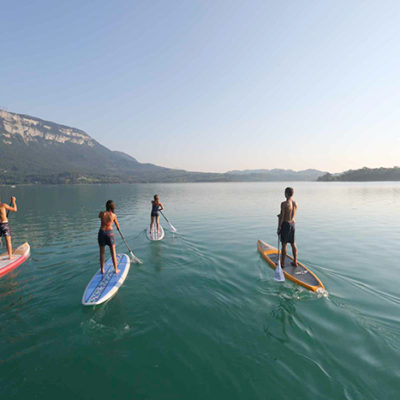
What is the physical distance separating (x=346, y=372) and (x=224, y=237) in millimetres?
11787

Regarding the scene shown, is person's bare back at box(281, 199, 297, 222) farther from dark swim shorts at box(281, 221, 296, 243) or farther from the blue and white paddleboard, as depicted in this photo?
the blue and white paddleboard

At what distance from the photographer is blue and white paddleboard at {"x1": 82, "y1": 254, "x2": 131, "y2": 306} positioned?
703 centimetres

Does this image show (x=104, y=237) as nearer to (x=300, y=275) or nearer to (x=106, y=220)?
(x=106, y=220)

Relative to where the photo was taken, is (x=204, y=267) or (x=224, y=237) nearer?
(x=204, y=267)

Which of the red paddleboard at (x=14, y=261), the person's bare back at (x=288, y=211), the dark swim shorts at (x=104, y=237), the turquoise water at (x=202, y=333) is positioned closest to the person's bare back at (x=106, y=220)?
the dark swim shorts at (x=104, y=237)

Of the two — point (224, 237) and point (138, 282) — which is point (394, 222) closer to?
point (224, 237)

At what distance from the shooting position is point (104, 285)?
309 inches

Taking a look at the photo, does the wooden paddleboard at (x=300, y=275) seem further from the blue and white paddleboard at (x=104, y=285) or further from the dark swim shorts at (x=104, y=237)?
the dark swim shorts at (x=104, y=237)

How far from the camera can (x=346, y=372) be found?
15.0 ft

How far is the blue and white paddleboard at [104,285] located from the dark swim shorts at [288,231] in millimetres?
7054

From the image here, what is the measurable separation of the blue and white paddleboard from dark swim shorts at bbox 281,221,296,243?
7.05 m

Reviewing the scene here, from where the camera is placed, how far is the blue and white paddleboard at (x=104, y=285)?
7.03 metres

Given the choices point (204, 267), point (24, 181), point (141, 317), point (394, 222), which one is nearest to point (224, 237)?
point (204, 267)

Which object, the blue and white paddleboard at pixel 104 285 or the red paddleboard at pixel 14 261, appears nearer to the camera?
the blue and white paddleboard at pixel 104 285
